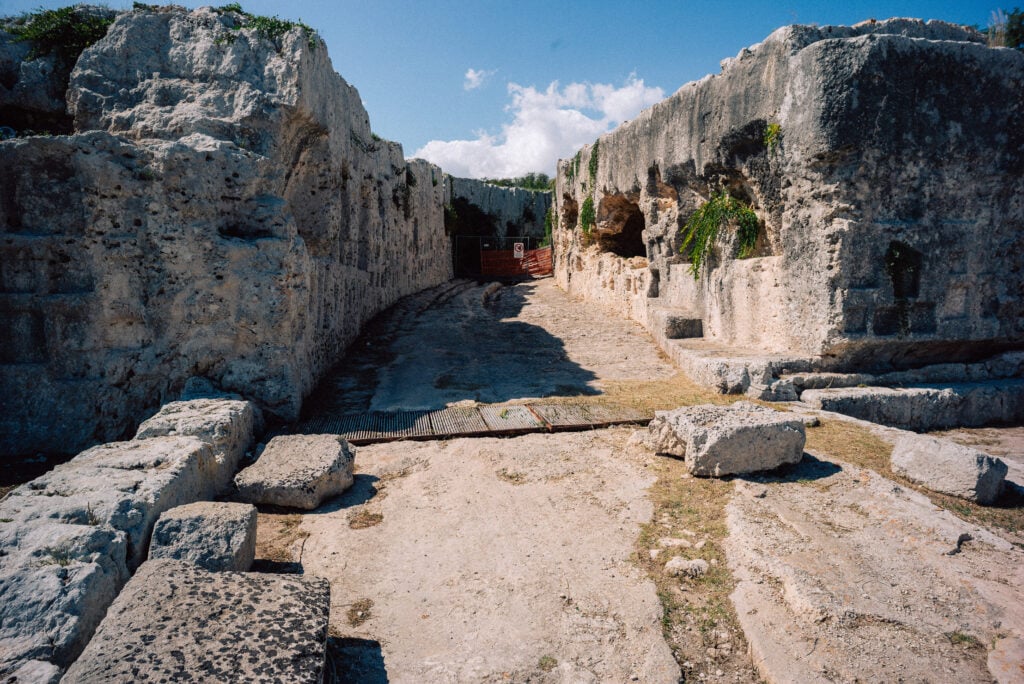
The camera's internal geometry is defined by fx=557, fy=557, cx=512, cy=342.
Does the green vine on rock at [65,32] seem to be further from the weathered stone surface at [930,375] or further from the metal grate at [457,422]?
the weathered stone surface at [930,375]

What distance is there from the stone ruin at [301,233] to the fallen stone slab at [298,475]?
1.01 feet

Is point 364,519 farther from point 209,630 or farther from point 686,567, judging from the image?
point 686,567

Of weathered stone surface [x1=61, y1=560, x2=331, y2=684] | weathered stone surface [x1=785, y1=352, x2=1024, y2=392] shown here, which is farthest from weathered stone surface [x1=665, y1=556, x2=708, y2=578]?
weathered stone surface [x1=785, y1=352, x2=1024, y2=392]

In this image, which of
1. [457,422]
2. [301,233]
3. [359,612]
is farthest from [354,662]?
[301,233]

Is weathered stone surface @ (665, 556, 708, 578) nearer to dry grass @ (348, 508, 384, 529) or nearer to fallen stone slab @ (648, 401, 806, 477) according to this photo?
fallen stone slab @ (648, 401, 806, 477)

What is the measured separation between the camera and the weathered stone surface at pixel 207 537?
2.56 meters

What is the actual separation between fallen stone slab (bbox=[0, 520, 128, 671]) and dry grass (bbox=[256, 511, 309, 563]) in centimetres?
67

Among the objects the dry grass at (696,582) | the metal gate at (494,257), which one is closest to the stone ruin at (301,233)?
the dry grass at (696,582)

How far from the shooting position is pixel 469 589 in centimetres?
274

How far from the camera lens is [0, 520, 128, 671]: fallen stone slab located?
2014 mm

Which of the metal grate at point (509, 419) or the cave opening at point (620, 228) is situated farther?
the cave opening at point (620, 228)

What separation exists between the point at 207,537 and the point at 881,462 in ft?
14.6

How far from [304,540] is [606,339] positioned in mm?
6512

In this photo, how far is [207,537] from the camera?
262 centimetres
